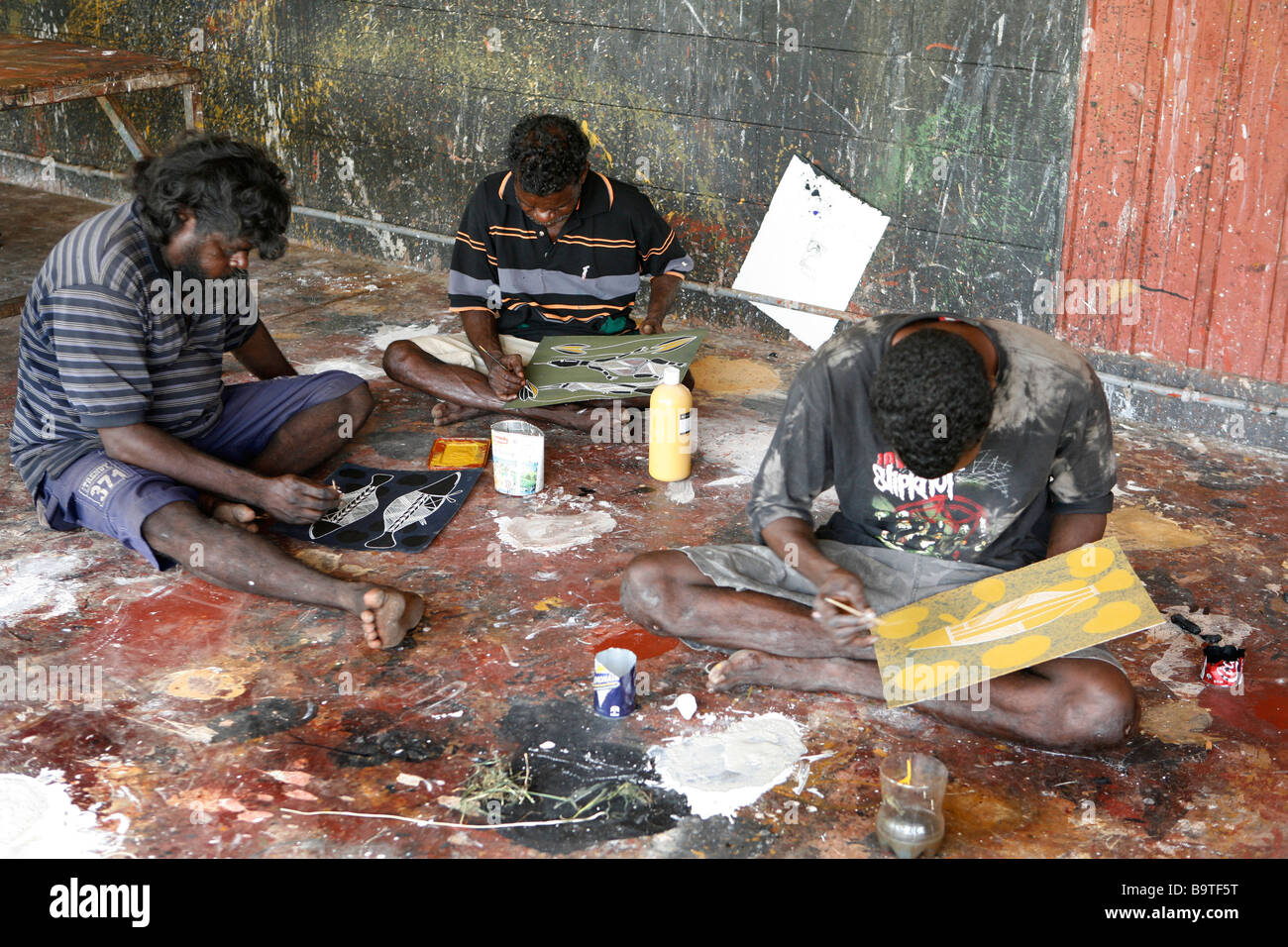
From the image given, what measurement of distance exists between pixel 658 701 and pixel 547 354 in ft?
5.87

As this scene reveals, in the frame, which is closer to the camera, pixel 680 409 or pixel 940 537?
pixel 940 537

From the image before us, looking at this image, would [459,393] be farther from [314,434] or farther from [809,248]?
[809,248]

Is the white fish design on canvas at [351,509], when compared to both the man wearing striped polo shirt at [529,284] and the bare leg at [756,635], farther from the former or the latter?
the bare leg at [756,635]

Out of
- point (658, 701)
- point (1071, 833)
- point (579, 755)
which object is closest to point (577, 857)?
point (579, 755)

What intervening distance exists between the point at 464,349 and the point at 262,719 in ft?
6.58

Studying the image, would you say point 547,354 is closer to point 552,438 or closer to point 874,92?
point 552,438

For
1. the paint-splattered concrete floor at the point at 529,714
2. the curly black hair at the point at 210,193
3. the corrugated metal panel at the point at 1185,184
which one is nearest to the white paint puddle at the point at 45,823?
the paint-splattered concrete floor at the point at 529,714

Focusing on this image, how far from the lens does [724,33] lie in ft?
16.0

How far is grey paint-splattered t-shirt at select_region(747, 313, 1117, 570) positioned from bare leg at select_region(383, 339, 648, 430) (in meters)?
1.58

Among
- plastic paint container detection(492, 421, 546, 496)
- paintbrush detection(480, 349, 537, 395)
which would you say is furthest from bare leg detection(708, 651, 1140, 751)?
paintbrush detection(480, 349, 537, 395)

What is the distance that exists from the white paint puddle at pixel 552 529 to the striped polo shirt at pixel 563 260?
0.95m

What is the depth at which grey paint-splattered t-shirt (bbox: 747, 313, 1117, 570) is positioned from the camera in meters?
2.53

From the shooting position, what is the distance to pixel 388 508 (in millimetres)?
3666

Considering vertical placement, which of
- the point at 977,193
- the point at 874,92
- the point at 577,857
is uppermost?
the point at 874,92
